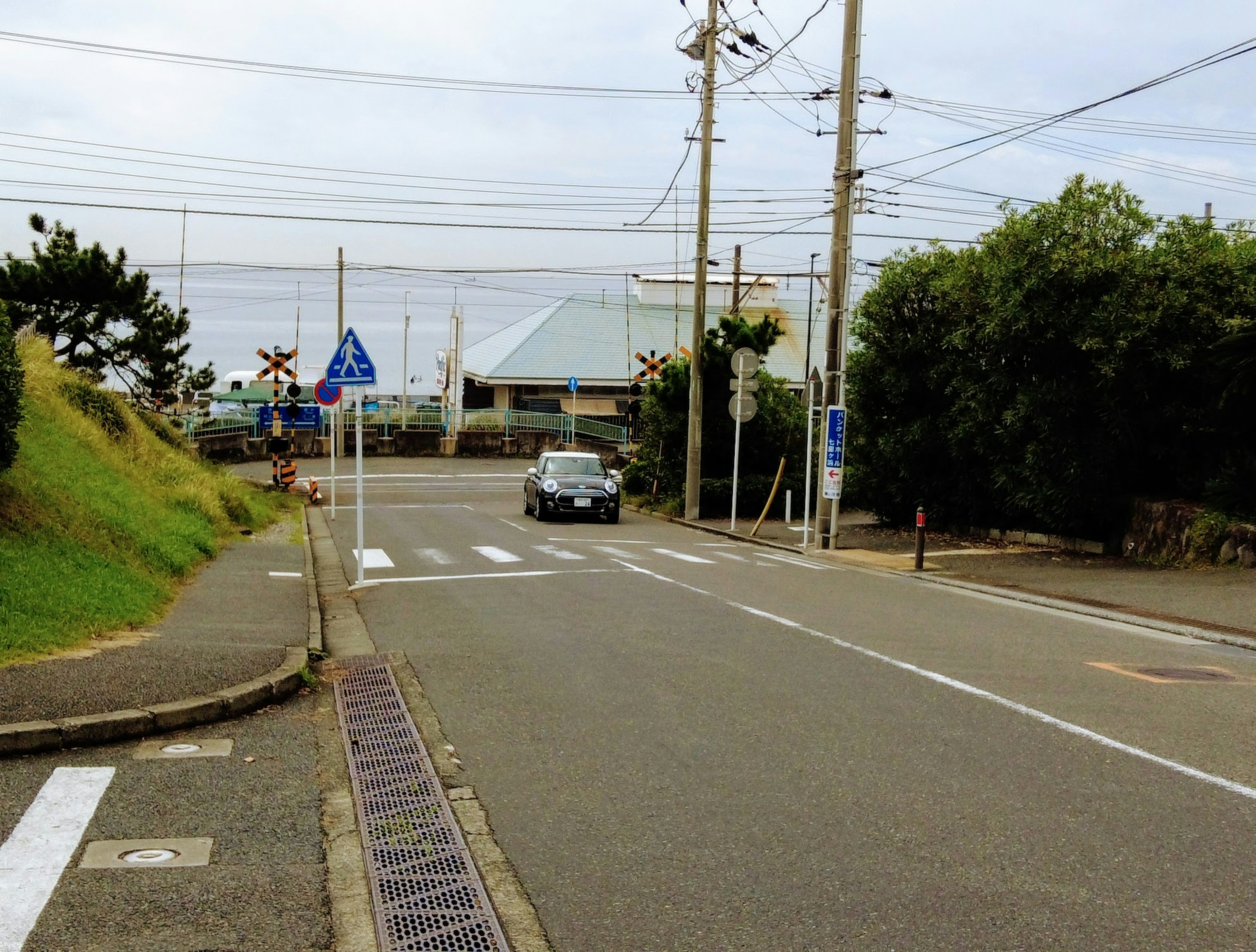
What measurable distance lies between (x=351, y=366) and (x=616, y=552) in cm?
652

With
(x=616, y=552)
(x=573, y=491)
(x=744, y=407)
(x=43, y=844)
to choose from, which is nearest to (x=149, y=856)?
(x=43, y=844)

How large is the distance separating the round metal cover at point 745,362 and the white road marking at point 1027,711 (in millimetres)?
13279

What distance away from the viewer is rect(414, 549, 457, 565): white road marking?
17938mm

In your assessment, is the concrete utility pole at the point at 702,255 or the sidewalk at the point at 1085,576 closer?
the sidewalk at the point at 1085,576

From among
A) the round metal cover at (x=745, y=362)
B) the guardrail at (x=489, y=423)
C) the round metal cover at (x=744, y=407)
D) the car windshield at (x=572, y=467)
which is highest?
the round metal cover at (x=745, y=362)

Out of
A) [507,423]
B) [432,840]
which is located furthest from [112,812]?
[507,423]

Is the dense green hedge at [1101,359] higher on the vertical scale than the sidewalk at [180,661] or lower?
higher

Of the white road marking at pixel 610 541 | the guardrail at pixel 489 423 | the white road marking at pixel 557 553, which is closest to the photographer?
the white road marking at pixel 557 553

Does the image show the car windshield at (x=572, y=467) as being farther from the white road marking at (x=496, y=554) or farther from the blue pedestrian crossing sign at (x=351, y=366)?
the blue pedestrian crossing sign at (x=351, y=366)

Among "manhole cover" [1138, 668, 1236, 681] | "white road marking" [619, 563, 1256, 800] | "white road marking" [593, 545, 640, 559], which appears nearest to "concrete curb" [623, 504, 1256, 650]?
"manhole cover" [1138, 668, 1236, 681]

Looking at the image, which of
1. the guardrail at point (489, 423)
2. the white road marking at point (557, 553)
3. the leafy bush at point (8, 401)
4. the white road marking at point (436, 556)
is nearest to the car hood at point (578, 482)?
the white road marking at point (557, 553)

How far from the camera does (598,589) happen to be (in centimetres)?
1414

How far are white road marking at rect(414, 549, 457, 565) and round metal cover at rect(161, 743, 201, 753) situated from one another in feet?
35.9

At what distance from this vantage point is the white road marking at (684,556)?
18.7 meters
